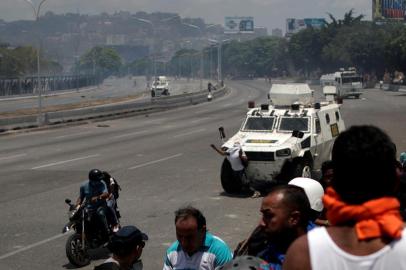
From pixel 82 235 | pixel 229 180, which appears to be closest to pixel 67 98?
pixel 229 180

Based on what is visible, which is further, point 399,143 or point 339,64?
point 339,64

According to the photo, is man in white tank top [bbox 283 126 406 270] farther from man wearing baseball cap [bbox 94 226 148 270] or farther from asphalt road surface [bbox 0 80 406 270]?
asphalt road surface [bbox 0 80 406 270]

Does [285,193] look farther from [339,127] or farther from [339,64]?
[339,64]

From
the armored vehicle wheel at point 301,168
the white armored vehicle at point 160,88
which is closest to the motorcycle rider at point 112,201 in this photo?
the armored vehicle wheel at point 301,168

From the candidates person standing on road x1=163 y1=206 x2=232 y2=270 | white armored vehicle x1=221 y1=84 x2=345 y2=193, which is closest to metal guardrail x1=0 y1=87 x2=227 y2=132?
white armored vehicle x1=221 y1=84 x2=345 y2=193

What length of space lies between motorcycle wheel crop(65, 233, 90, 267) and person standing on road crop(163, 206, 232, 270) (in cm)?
549

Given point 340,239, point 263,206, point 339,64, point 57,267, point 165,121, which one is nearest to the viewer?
point 340,239

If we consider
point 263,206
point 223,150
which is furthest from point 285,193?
point 223,150

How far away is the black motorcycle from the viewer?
10555 mm

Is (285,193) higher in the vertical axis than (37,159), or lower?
higher

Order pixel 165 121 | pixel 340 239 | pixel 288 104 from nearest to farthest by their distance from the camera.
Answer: pixel 340 239
pixel 288 104
pixel 165 121

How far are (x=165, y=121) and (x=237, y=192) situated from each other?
27103 mm

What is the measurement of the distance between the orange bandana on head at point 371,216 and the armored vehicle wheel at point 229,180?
1363cm

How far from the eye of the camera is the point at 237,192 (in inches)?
667
